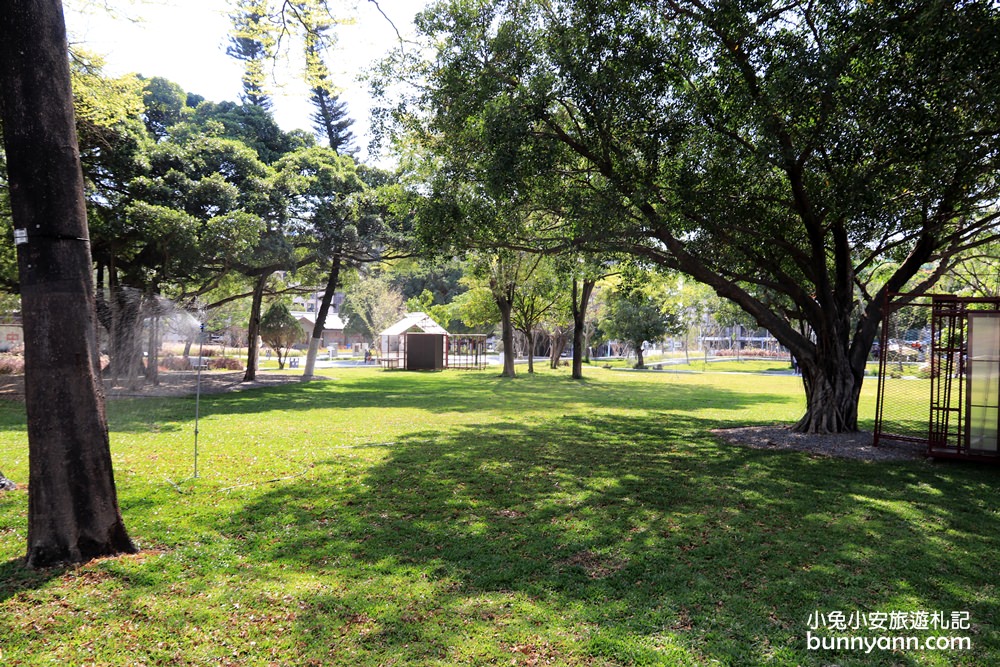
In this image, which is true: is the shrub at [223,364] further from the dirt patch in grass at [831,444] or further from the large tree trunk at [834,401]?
the large tree trunk at [834,401]

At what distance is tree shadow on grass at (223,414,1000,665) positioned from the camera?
338 centimetres

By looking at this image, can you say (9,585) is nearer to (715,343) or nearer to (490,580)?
(490,580)

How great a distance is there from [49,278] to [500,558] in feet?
12.9

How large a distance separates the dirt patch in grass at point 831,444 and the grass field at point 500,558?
652 mm

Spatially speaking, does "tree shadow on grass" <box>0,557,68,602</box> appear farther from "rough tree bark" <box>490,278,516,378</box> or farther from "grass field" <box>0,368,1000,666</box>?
"rough tree bark" <box>490,278,516,378</box>

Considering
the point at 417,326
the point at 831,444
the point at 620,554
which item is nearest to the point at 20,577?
the point at 620,554

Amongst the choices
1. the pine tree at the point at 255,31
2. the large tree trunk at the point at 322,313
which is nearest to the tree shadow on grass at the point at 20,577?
Answer: the pine tree at the point at 255,31

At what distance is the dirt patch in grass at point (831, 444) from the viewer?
929 cm

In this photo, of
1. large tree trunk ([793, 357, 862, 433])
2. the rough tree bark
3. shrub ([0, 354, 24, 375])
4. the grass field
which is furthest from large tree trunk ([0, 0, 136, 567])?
shrub ([0, 354, 24, 375])

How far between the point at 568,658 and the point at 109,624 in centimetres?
272

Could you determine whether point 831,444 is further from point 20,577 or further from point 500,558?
point 20,577

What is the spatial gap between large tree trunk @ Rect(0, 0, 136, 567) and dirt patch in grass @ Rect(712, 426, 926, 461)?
9447 mm

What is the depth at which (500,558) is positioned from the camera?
4.61 meters

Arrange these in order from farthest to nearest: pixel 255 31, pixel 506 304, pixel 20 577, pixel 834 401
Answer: pixel 506 304, pixel 834 401, pixel 255 31, pixel 20 577
